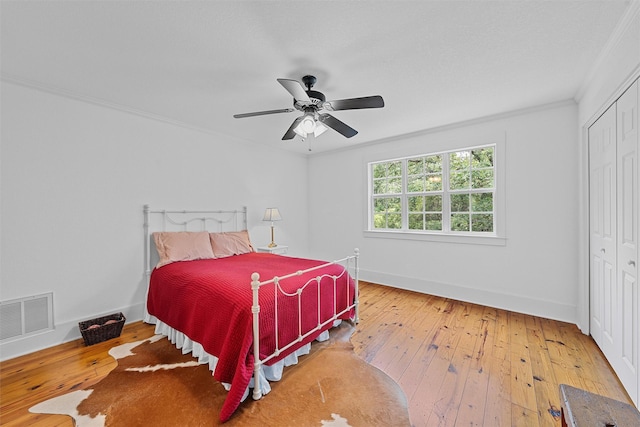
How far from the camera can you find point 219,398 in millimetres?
1789

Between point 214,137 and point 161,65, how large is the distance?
1743mm

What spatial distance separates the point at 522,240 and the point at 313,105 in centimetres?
288

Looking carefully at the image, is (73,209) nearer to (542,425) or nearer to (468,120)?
(542,425)

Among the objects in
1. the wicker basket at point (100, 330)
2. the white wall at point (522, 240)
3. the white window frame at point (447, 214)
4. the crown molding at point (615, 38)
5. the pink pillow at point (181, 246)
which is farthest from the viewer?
the white window frame at point (447, 214)

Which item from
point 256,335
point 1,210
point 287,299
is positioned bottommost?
point 256,335

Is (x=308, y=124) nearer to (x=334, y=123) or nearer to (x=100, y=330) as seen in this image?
(x=334, y=123)

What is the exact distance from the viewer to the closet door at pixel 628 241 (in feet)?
5.58

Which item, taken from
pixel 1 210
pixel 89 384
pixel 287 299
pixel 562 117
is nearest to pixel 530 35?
pixel 562 117

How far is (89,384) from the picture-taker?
1.96 m

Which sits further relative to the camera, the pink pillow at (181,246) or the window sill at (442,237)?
the window sill at (442,237)

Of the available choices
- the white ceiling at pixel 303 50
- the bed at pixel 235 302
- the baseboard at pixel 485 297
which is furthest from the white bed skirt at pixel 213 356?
the white ceiling at pixel 303 50

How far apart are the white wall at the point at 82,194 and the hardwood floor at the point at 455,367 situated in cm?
50

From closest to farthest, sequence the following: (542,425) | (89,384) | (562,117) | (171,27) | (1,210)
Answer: (542,425) → (171,27) → (89,384) → (1,210) → (562,117)

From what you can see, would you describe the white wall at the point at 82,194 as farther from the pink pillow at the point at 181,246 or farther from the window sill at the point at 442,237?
the window sill at the point at 442,237
